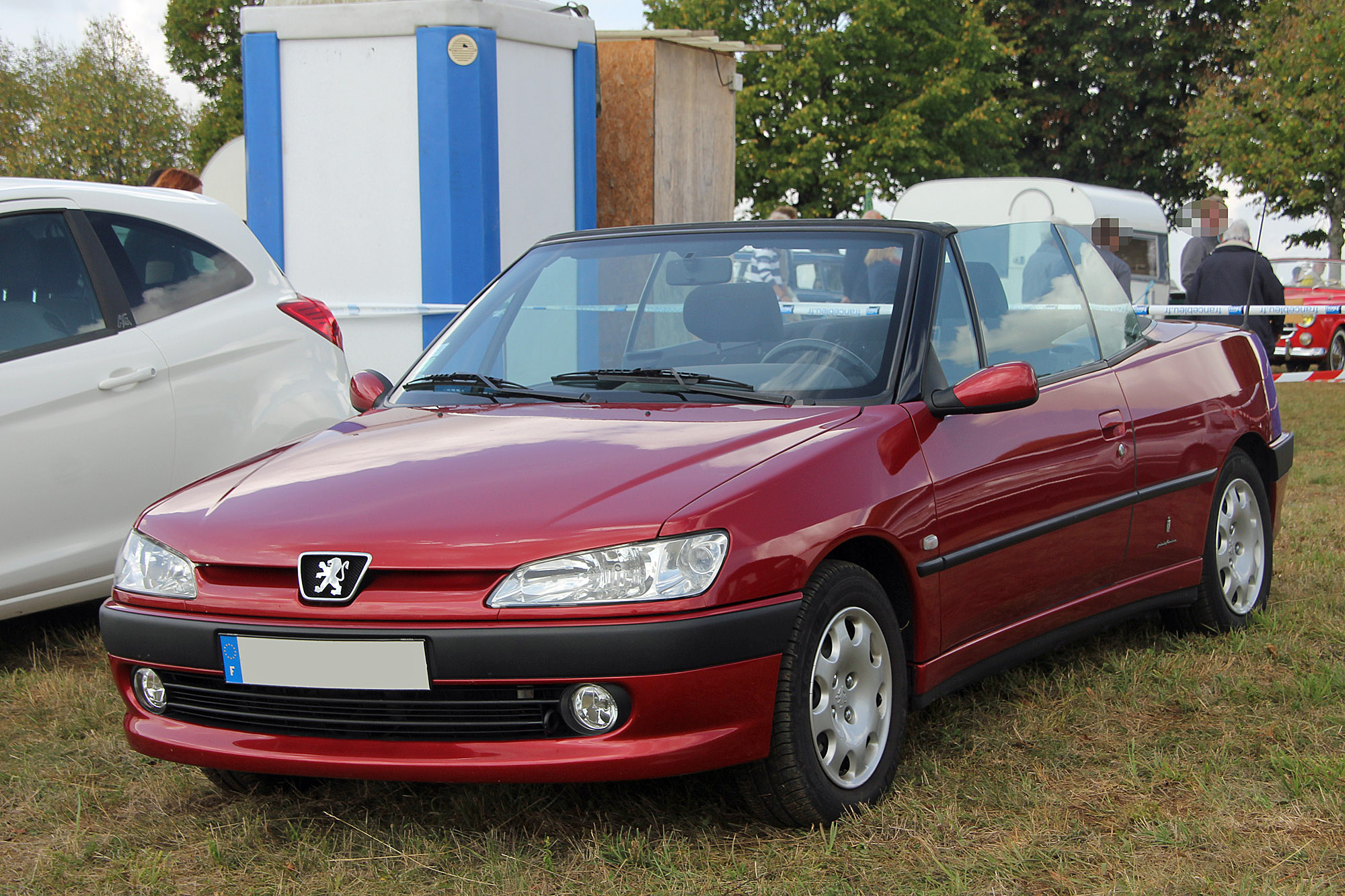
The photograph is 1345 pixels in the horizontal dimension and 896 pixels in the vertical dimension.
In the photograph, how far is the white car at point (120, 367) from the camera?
4.94 m

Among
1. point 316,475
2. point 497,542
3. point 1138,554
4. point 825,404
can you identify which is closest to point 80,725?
point 316,475

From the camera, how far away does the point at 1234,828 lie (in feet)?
11.1

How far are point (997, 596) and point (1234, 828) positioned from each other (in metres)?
0.87

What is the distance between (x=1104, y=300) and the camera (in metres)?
5.05

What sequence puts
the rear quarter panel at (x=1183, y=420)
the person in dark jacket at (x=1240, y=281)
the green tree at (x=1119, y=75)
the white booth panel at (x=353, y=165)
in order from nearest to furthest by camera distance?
the rear quarter panel at (x=1183, y=420)
the white booth panel at (x=353, y=165)
the person in dark jacket at (x=1240, y=281)
the green tree at (x=1119, y=75)

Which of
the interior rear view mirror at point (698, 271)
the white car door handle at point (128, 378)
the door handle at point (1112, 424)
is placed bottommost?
the door handle at point (1112, 424)

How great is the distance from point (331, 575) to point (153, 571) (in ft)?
1.92

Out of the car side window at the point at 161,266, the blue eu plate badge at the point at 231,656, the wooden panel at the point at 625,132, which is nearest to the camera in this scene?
the blue eu plate badge at the point at 231,656

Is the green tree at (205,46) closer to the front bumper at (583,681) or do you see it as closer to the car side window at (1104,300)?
the car side window at (1104,300)

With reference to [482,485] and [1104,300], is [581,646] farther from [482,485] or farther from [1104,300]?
[1104,300]

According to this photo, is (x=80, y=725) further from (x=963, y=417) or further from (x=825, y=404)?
(x=963, y=417)

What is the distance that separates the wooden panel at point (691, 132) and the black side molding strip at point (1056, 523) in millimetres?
6929

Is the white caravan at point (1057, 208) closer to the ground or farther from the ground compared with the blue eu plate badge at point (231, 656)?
farther from the ground

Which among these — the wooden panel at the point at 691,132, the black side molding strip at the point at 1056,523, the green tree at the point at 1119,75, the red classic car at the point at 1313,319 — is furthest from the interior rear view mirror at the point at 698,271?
the green tree at the point at 1119,75
